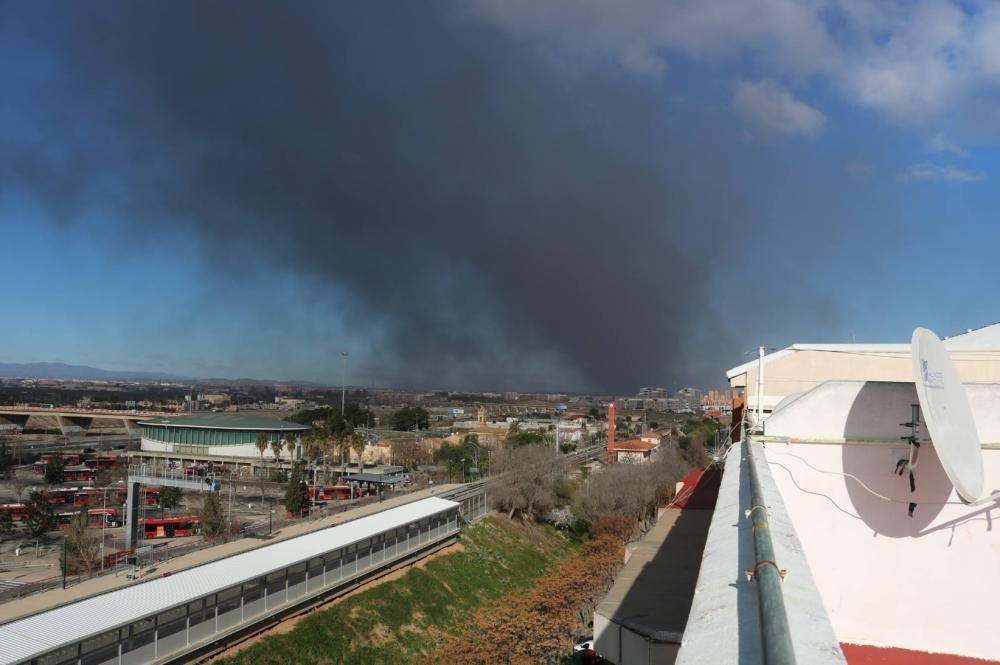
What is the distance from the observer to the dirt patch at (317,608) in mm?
15105

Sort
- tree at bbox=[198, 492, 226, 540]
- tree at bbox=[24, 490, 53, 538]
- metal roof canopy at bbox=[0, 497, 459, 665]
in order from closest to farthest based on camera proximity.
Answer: metal roof canopy at bbox=[0, 497, 459, 665]
tree at bbox=[198, 492, 226, 540]
tree at bbox=[24, 490, 53, 538]

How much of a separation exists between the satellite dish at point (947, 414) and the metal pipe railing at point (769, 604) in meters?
1.68

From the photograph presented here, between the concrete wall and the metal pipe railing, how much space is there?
109 inches

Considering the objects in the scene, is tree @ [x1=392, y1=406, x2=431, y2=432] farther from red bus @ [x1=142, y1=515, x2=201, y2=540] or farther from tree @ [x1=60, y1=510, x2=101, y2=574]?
tree @ [x1=60, y1=510, x2=101, y2=574]

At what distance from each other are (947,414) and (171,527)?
1230 inches

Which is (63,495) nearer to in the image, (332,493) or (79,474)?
(79,474)

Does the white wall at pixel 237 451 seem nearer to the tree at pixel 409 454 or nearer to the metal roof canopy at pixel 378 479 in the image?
the tree at pixel 409 454

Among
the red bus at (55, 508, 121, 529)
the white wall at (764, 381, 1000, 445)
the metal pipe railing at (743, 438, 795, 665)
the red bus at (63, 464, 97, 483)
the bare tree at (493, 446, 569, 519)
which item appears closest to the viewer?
the metal pipe railing at (743, 438, 795, 665)

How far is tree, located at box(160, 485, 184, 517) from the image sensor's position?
3189 cm

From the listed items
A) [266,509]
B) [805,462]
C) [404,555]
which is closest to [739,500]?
[805,462]

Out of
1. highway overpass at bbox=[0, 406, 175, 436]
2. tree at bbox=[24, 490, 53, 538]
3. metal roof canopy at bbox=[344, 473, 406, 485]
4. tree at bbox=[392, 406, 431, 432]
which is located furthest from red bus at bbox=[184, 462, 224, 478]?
tree at bbox=[392, 406, 431, 432]

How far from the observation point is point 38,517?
26.5 m

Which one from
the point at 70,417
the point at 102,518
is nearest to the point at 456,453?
the point at 102,518

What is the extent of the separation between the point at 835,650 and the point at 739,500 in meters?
1.83
